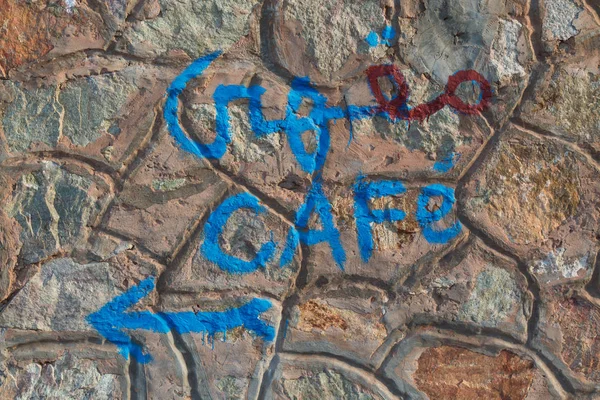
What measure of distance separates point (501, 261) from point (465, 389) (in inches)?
12.1

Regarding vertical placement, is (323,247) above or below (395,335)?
above

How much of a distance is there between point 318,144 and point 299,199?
0.45 feet

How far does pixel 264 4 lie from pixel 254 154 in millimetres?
357

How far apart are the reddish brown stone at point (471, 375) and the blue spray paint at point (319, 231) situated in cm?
31

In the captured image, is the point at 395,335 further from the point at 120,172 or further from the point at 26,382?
the point at 26,382

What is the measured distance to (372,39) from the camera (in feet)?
4.79

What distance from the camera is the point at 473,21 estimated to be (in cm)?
145

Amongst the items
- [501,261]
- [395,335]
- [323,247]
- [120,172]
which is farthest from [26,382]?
[501,261]

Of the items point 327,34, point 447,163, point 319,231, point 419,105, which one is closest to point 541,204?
point 447,163

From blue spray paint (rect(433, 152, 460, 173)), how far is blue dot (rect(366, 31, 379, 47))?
0.32 m

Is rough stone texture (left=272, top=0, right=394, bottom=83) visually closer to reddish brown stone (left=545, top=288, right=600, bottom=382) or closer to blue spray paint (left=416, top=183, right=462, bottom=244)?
blue spray paint (left=416, top=183, right=462, bottom=244)

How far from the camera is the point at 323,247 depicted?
4.75 ft

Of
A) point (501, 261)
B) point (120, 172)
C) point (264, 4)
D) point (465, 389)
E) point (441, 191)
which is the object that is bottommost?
point (465, 389)

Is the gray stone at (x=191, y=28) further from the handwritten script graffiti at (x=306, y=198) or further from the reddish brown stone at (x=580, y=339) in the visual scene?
the reddish brown stone at (x=580, y=339)
